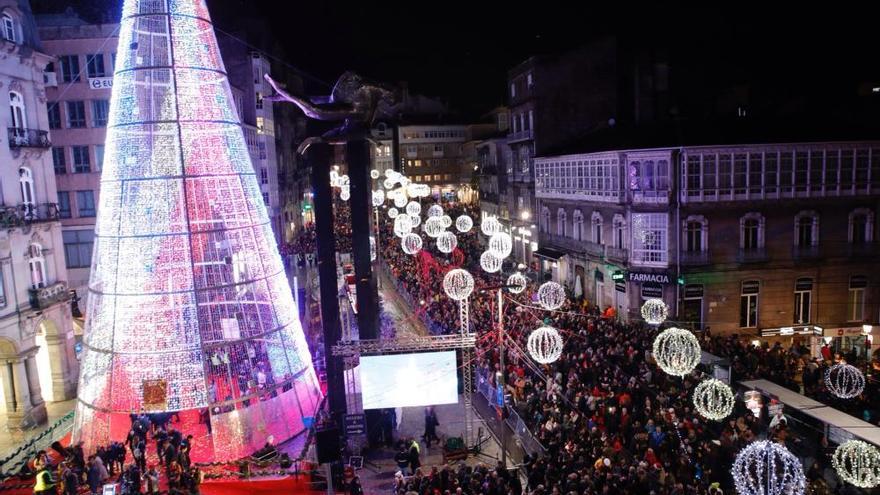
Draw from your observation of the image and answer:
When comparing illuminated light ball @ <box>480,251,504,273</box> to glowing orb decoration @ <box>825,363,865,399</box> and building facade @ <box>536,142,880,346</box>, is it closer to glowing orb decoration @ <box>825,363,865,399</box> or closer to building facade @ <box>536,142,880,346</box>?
building facade @ <box>536,142,880,346</box>

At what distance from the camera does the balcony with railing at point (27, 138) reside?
2170 centimetres

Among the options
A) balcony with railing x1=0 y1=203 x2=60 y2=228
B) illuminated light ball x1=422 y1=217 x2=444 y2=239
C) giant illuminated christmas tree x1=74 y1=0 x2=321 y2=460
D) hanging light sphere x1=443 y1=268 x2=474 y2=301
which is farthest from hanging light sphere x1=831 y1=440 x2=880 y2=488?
balcony with railing x1=0 y1=203 x2=60 y2=228

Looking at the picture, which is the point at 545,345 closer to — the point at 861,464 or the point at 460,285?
the point at 460,285

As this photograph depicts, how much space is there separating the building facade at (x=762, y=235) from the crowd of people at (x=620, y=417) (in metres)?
5.72

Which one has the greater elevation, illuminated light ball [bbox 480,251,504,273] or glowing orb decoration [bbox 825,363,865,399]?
illuminated light ball [bbox 480,251,504,273]

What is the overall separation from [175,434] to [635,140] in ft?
90.5

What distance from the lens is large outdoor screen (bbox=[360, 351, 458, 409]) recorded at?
59.0 ft

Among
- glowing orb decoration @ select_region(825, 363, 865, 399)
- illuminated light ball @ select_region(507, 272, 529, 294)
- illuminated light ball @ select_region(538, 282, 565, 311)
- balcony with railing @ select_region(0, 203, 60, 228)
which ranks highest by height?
balcony with railing @ select_region(0, 203, 60, 228)

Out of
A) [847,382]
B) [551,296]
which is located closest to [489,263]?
[551,296]

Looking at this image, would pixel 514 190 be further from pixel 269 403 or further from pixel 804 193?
pixel 269 403

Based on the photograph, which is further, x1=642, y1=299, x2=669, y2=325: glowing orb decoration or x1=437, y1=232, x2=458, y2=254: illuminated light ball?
x1=437, y1=232, x2=458, y2=254: illuminated light ball

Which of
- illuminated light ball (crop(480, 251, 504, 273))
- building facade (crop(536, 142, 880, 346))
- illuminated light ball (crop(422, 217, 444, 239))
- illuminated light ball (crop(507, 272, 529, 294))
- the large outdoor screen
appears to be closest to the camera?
the large outdoor screen

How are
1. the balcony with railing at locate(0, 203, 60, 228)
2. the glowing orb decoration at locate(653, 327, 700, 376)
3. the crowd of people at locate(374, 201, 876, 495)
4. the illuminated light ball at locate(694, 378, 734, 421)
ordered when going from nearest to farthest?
the crowd of people at locate(374, 201, 876, 495) → the illuminated light ball at locate(694, 378, 734, 421) → the glowing orb decoration at locate(653, 327, 700, 376) → the balcony with railing at locate(0, 203, 60, 228)

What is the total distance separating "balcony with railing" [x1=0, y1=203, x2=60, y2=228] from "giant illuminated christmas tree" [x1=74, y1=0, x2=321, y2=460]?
7053mm
